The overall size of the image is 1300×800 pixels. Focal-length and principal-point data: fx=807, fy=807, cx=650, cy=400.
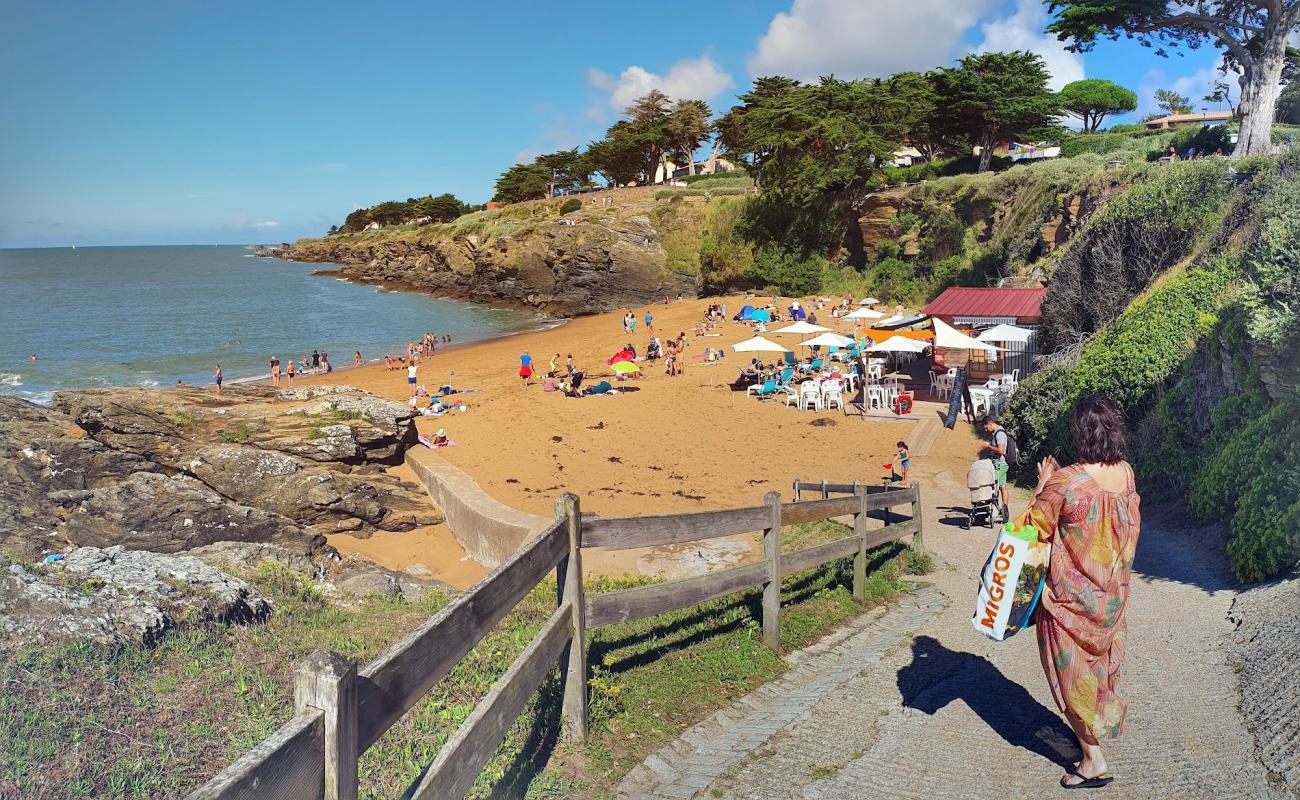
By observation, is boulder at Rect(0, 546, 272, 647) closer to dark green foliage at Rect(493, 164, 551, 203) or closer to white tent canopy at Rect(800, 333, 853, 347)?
white tent canopy at Rect(800, 333, 853, 347)

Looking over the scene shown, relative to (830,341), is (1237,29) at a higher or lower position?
higher

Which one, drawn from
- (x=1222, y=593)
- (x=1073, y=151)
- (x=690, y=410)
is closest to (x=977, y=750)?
(x=1222, y=593)

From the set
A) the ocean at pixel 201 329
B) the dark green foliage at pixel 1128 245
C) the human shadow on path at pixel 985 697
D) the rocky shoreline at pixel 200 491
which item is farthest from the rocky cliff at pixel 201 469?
the ocean at pixel 201 329

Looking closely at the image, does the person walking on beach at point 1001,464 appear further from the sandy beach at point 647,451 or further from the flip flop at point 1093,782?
the flip flop at point 1093,782

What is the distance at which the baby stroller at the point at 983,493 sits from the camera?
965 centimetres

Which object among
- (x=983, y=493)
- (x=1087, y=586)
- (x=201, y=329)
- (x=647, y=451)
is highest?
(x=1087, y=586)

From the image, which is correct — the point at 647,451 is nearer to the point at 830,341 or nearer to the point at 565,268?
the point at 830,341

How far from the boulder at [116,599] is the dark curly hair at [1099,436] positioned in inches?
180

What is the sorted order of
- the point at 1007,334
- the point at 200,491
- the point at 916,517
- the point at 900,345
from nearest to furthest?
the point at 916,517, the point at 200,491, the point at 1007,334, the point at 900,345

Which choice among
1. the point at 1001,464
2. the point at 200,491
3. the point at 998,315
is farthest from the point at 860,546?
the point at 998,315

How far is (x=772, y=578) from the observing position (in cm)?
489

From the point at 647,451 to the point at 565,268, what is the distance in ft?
132

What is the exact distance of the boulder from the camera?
3916 mm

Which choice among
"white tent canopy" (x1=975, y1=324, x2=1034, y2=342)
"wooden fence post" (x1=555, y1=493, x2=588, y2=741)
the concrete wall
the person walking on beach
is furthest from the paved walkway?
"white tent canopy" (x1=975, y1=324, x2=1034, y2=342)
